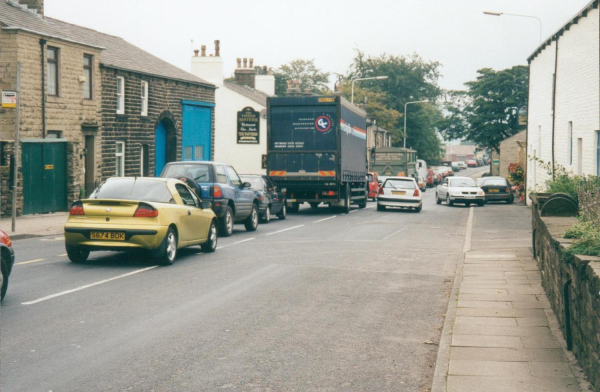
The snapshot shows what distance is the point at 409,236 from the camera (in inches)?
→ 800

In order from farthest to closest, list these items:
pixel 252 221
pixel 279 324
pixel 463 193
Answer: pixel 463 193
pixel 252 221
pixel 279 324

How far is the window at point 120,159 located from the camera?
32406 millimetres

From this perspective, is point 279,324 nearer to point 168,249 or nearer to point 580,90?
point 168,249

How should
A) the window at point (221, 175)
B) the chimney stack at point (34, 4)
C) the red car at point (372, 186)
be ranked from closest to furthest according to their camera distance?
1. the window at point (221, 175)
2. the chimney stack at point (34, 4)
3. the red car at point (372, 186)

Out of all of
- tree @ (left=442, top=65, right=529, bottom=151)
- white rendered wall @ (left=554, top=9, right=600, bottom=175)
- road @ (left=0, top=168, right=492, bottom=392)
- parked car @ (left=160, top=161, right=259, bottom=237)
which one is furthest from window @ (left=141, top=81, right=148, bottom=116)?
tree @ (left=442, top=65, right=529, bottom=151)

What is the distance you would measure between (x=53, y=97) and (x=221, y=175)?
10660mm

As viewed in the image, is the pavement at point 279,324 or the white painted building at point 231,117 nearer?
the pavement at point 279,324

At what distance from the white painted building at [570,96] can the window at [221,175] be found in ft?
30.2

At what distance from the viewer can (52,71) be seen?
89.0 feet

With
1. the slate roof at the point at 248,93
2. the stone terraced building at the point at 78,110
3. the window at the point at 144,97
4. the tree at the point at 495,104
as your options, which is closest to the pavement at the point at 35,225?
the stone terraced building at the point at 78,110

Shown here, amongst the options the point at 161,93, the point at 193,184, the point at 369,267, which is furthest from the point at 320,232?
the point at 161,93

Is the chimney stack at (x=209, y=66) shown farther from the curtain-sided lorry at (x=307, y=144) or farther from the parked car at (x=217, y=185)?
the parked car at (x=217, y=185)

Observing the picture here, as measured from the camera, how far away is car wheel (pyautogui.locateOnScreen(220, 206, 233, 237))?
1894 centimetres

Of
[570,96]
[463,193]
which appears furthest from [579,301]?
[463,193]
